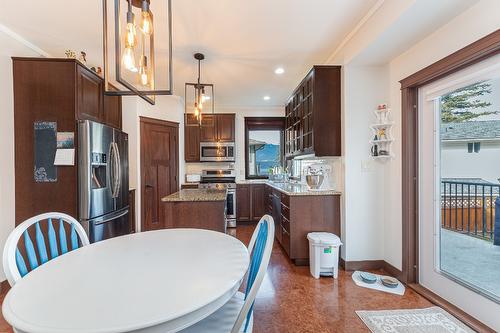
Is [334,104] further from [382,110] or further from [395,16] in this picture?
[395,16]

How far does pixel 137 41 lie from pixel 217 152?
3.88 meters

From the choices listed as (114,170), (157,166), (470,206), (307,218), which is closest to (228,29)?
(114,170)

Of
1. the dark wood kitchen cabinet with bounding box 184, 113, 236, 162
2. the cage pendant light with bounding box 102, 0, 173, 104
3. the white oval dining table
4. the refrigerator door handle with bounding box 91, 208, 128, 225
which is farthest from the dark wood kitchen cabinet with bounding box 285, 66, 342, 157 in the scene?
the dark wood kitchen cabinet with bounding box 184, 113, 236, 162

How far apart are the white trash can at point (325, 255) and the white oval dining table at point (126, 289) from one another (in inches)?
64.5

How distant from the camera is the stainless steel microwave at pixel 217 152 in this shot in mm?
5520

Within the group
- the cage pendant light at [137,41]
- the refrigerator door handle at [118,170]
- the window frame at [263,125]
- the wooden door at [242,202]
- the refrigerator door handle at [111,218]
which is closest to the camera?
the cage pendant light at [137,41]

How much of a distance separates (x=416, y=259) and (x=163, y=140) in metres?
4.32

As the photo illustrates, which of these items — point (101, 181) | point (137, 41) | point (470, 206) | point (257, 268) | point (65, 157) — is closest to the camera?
point (257, 268)

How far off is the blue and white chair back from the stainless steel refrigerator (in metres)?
1.92

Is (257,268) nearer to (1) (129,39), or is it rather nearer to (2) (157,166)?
(1) (129,39)

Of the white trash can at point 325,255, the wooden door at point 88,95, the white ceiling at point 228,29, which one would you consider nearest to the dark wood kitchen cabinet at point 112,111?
the wooden door at point 88,95

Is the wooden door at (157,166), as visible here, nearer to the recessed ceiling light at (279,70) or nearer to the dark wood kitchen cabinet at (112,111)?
the dark wood kitchen cabinet at (112,111)

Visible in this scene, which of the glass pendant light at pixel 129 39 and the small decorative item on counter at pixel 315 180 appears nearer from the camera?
the glass pendant light at pixel 129 39

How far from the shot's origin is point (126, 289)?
940mm
